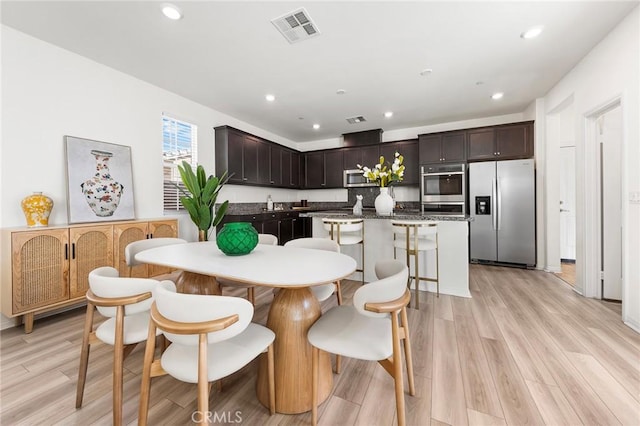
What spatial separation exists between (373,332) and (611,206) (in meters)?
3.41

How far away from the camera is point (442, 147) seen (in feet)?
16.1

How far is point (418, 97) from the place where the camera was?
3.95 meters

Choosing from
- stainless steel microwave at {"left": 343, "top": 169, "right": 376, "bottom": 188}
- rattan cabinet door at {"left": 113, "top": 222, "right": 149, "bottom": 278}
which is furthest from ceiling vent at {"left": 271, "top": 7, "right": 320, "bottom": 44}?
stainless steel microwave at {"left": 343, "top": 169, "right": 376, "bottom": 188}

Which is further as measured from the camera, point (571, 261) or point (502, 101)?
point (571, 261)

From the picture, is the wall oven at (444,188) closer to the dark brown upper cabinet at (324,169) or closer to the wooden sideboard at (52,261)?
the dark brown upper cabinet at (324,169)

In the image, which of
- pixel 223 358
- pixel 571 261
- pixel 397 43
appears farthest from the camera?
pixel 571 261

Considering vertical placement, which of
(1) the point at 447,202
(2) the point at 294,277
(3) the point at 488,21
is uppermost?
(3) the point at 488,21

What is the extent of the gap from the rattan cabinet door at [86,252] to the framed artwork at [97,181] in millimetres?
295

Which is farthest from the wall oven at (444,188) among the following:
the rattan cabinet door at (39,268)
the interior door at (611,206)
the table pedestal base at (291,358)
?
the rattan cabinet door at (39,268)

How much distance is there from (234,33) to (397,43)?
166 centimetres

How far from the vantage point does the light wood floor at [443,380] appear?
1.36 metres

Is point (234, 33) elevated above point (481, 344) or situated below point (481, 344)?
above

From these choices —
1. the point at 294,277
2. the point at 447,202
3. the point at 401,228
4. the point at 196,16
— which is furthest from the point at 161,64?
the point at 447,202

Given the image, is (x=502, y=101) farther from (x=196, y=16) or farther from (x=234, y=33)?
(x=196, y=16)
